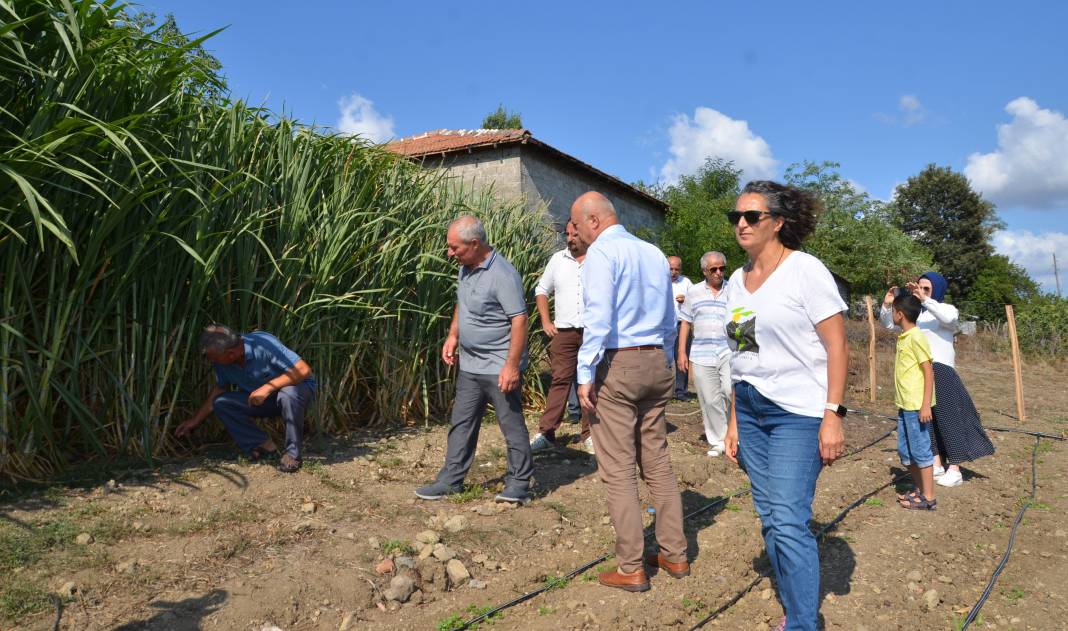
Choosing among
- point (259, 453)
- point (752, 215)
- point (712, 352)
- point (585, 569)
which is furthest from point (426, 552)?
point (712, 352)

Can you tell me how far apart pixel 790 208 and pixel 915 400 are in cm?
286

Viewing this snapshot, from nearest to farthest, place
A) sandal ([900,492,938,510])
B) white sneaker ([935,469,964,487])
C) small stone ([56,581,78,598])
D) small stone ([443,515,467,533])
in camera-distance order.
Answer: small stone ([56,581,78,598]) → small stone ([443,515,467,533]) → sandal ([900,492,938,510]) → white sneaker ([935,469,964,487])

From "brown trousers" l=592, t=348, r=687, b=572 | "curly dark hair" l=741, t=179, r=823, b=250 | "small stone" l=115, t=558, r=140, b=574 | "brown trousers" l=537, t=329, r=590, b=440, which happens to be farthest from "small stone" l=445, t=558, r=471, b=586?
"brown trousers" l=537, t=329, r=590, b=440

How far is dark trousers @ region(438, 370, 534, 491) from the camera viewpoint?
434 cm

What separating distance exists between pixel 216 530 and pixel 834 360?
9.80 ft

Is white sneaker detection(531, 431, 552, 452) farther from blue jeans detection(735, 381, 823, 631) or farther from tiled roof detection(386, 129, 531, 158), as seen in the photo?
tiled roof detection(386, 129, 531, 158)

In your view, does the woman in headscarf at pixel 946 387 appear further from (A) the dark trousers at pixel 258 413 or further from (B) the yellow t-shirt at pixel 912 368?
(A) the dark trousers at pixel 258 413

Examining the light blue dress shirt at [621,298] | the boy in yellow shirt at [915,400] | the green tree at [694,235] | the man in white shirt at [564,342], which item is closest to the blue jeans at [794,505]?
the light blue dress shirt at [621,298]

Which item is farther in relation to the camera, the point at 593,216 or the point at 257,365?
the point at 257,365

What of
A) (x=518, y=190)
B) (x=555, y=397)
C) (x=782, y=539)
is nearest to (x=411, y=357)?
(x=555, y=397)

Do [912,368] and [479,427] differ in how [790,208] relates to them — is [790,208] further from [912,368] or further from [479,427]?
[912,368]

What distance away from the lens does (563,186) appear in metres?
18.5

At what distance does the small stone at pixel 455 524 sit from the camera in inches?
156

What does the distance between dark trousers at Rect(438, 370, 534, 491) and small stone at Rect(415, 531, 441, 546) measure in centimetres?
70
